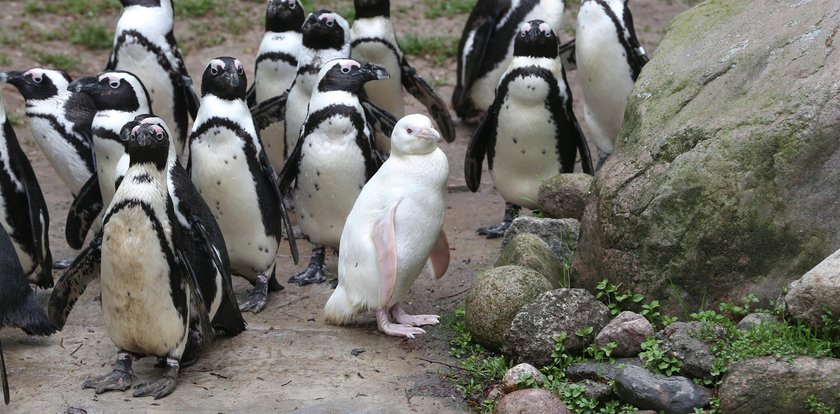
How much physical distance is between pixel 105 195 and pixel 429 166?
1854 millimetres

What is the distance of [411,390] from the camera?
450 cm

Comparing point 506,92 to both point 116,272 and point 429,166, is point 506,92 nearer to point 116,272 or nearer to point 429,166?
point 429,166

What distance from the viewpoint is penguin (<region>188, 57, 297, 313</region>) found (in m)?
5.61

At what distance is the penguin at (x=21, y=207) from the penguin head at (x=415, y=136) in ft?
6.49

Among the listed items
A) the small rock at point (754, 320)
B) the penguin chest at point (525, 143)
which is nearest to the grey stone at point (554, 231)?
the penguin chest at point (525, 143)

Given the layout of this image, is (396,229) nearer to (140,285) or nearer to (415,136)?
(415,136)

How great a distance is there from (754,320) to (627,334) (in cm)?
46

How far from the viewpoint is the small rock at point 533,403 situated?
4.07 m

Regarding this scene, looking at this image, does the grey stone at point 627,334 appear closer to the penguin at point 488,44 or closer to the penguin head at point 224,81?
the penguin head at point 224,81

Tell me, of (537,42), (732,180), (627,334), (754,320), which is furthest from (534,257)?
(537,42)

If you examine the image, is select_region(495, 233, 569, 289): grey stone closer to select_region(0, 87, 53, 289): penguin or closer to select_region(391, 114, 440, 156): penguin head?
select_region(391, 114, 440, 156): penguin head

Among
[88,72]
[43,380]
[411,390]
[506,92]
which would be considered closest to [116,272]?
[43,380]

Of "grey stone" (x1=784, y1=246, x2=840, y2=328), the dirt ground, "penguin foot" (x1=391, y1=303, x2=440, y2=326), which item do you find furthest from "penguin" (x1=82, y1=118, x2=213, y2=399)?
"grey stone" (x1=784, y1=246, x2=840, y2=328)

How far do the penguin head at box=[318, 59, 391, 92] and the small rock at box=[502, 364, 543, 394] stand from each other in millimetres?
2044
